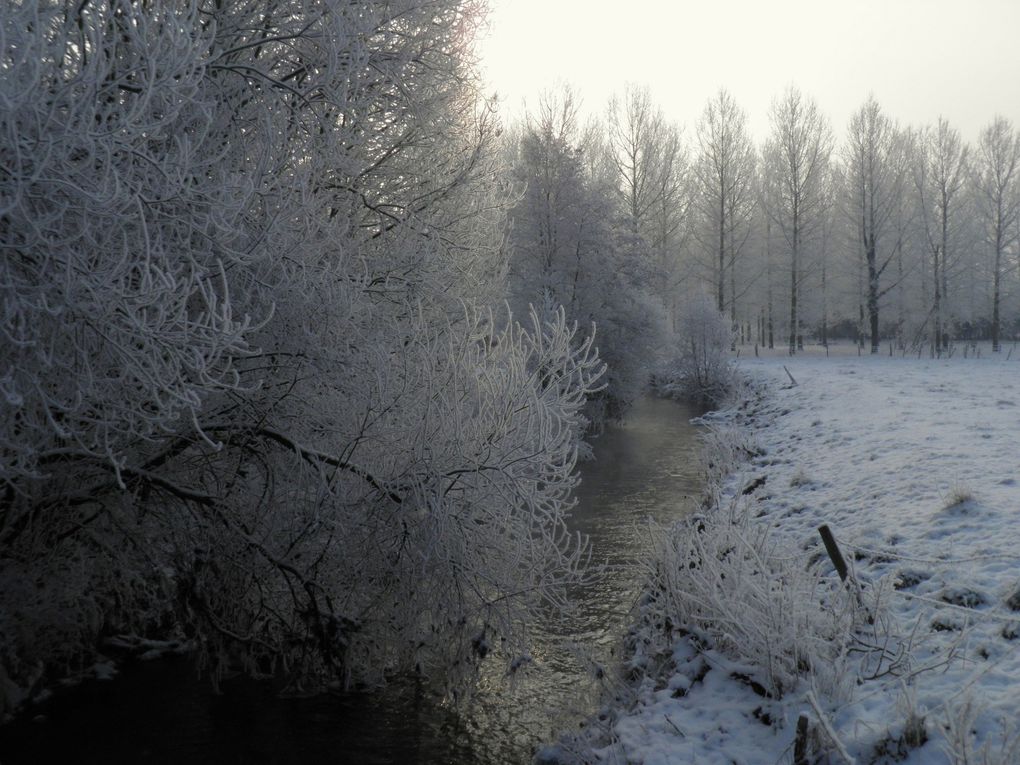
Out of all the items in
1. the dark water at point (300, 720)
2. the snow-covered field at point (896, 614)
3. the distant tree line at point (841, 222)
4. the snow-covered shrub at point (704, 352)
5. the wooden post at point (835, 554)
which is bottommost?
the dark water at point (300, 720)

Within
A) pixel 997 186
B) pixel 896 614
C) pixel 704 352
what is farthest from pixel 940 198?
pixel 896 614

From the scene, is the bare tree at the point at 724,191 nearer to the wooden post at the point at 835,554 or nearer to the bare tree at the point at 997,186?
the bare tree at the point at 997,186

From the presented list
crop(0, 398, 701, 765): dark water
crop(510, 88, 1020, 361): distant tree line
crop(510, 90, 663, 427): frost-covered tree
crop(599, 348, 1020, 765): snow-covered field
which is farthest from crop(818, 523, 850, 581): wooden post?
crop(510, 88, 1020, 361): distant tree line

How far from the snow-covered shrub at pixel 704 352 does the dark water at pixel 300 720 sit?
18754mm

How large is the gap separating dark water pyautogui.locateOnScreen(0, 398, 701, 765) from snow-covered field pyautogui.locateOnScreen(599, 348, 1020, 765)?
1075mm

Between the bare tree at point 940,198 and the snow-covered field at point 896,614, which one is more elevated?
the bare tree at point 940,198

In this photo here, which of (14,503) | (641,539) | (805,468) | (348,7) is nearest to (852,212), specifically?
(805,468)

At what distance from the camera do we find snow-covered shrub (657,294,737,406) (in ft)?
82.9

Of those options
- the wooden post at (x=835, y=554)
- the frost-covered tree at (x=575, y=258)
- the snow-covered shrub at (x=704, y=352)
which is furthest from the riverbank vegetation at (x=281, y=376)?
the snow-covered shrub at (x=704, y=352)

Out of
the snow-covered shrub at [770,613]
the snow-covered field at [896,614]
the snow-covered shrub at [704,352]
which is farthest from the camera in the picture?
the snow-covered shrub at [704,352]

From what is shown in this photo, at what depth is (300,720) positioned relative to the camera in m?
6.15

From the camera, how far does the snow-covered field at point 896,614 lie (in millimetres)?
4168

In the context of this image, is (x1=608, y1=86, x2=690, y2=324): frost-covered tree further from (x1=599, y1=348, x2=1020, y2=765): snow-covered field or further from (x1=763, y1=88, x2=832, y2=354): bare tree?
(x1=599, y1=348, x2=1020, y2=765): snow-covered field

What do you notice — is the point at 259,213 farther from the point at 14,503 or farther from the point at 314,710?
the point at 314,710
